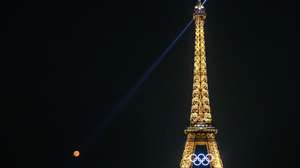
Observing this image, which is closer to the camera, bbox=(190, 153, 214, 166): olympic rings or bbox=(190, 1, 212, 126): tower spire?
bbox=(190, 153, 214, 166): olympic rings

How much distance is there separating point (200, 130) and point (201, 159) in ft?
6.10

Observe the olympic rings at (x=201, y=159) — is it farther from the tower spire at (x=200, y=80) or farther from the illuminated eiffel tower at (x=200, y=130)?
the tower spire at (x=200, y=80)

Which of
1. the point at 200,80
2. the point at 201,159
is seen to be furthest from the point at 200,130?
the point at 200,80

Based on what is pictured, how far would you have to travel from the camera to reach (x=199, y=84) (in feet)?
137

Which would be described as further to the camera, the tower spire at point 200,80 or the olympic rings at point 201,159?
the tower spire at point 200,80

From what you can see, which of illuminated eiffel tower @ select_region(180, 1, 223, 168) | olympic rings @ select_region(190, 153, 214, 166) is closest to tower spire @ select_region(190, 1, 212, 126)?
illuminated eiffel tower @ select_region(180, 1, 223, 168)

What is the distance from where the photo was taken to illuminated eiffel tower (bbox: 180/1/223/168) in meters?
40.1

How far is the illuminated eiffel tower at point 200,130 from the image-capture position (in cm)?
4012

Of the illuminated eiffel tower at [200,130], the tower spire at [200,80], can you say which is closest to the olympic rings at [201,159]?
the illuminated eiffel tower at [200,130]

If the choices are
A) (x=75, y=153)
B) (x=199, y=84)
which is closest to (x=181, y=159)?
(x=199, y=84)

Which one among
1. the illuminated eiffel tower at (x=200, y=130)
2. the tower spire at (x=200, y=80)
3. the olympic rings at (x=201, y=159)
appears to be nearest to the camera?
the illuminated eiffel tower at (x=200, y=130)

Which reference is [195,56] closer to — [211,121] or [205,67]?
[205,67]

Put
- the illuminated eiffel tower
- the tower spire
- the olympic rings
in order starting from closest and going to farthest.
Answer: the illuminated eiffel tower, the olympic rings, the tower spire

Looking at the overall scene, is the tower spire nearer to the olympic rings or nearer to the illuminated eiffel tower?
the illuminated eiffel tower
